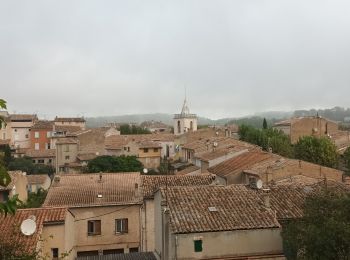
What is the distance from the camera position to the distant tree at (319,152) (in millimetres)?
44312

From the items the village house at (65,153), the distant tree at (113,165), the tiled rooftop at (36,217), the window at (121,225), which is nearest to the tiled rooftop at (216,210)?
the tiled rooftop at (36,217)

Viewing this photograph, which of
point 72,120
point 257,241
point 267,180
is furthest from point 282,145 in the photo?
point 72,120

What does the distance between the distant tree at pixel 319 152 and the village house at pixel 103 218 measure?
77.0 feet

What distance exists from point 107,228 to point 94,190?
3161 millimetres

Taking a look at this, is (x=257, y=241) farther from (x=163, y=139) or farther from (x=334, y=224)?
(x=163, y=139)

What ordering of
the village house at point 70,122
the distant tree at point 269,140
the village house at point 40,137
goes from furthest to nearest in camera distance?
1. the village house at point 70,122
2. the village house at point 40,137
3. the distant tree at point 269,140

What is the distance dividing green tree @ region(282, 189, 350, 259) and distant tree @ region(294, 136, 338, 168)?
1175 inches

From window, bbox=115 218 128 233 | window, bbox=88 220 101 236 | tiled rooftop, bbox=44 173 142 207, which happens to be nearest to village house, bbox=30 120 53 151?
tiled rooftop, bbox=44 173 142 207

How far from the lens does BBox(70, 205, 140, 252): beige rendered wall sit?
87.1 ft

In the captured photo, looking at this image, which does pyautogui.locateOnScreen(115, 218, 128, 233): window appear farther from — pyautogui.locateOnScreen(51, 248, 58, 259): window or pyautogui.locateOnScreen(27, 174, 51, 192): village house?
pyautogui.locateOnScreen(27, 174, 51, 192): village house

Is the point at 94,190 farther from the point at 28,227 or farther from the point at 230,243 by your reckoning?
the point at 230,243

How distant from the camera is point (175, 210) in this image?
18.4 meters

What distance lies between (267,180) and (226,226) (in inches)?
526

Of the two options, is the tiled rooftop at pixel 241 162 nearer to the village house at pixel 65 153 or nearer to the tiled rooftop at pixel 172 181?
the tiled rooftop at pixel 172 181
